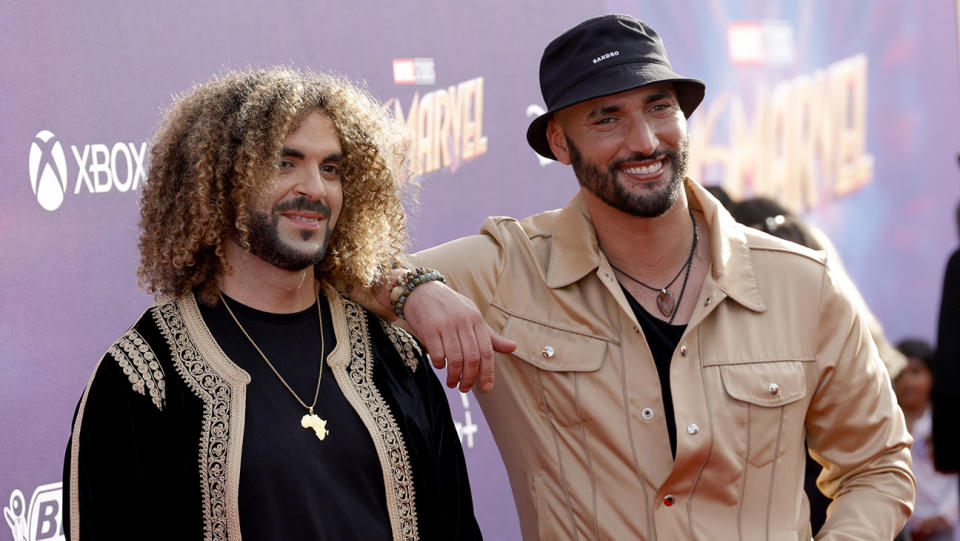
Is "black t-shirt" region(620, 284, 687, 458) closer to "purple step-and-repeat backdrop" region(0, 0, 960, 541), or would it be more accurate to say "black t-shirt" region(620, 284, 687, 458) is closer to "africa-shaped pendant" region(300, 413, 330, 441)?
"africa-shaped pendant" region(300, 413, 330, 441)

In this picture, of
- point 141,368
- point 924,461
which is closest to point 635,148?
point 141,368

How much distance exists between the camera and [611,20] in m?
2.60

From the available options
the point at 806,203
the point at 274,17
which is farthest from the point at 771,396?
the point at 806,203

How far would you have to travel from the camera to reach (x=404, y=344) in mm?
2379

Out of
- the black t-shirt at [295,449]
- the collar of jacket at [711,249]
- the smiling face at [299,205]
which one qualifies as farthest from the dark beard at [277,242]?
the collar of jacket at [711,249]

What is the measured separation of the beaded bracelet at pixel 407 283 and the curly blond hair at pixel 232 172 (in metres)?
0.07

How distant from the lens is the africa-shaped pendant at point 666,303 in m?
2.52

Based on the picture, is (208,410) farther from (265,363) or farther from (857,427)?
(857,427)

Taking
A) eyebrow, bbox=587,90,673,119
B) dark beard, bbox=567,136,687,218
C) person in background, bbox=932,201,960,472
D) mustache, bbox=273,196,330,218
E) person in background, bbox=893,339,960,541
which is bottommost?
person in background, bbox=893,339,960,541

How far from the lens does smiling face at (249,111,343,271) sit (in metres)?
2.19

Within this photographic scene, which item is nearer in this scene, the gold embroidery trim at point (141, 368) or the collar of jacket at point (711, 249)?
the gold embroidery trim at point (141, 368)

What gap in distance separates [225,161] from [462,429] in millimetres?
1639

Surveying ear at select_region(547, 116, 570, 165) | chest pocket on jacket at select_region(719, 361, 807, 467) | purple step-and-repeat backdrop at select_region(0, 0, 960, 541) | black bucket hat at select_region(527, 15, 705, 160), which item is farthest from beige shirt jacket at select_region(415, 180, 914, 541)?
purple step-and-repeat backdrop at select_region(0, 0, 960, 541)

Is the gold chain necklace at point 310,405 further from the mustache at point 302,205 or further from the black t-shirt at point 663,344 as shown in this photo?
the black t-shirt at point 663,344
